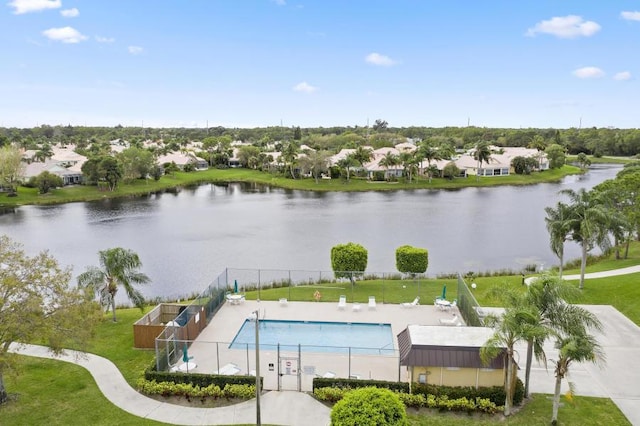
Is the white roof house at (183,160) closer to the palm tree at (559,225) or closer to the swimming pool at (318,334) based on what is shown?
the swimming pool at (318,334)

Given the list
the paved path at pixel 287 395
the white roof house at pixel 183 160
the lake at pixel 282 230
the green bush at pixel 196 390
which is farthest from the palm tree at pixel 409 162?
the green bush at pixel 196 390

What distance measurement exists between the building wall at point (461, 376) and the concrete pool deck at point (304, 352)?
1.27 meters

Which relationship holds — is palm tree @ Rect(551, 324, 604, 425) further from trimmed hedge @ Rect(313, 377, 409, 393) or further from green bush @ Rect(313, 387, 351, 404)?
green bush @ Rect(313, 387, 351, 404)

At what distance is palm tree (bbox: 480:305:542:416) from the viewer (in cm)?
1756

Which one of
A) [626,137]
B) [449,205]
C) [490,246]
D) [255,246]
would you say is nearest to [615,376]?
[490,246]

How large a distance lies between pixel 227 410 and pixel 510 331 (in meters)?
11.4

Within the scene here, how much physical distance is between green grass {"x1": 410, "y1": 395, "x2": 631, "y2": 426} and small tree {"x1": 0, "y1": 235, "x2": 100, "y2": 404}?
13.4 meters

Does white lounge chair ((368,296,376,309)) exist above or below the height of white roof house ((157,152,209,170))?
below

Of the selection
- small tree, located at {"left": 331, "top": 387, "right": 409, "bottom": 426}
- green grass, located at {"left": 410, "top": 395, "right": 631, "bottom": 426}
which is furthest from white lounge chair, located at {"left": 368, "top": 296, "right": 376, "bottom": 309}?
small tree, located at {"left": 331, "top": 387, "right": 409, "bottom": 426}

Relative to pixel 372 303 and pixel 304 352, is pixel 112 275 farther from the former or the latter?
pixel 372 303

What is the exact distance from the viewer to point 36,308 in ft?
59.6

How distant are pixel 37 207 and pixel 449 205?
65.1 m

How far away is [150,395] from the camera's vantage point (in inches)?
824

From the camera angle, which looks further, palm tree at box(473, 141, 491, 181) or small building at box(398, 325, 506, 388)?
palm tree at box(473, 141, 491, 181)
